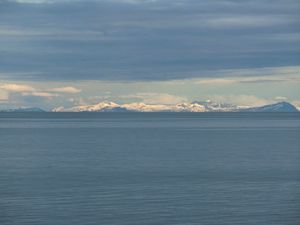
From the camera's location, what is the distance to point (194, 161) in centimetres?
9338

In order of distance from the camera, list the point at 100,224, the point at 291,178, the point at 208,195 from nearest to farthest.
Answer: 1. the point at 100,224
2. the point at 208,195
3. the point at 291,178

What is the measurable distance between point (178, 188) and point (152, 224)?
1656 centimetres

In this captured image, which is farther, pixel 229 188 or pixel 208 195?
pixel 229 188

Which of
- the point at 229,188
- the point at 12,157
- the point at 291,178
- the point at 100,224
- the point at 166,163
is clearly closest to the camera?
the point at 100,224

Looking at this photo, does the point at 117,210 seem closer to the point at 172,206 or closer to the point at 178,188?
the point at 172,206

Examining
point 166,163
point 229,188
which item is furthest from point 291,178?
point 166,163

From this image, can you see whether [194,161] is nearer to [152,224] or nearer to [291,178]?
[291,178]

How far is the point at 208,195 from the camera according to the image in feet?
195

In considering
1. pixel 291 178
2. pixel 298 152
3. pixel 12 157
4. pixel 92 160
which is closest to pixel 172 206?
pixel 291 178

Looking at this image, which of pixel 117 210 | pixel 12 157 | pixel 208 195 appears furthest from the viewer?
pixel 12 157

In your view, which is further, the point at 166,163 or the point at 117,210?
the point at 166,163

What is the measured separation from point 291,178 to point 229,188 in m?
11.6

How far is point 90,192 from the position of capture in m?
60.7

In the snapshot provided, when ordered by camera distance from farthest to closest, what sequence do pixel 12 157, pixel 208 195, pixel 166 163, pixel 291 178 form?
1. pixel 12 157
2. pixel 166 163
3. pixel 291 178
4. pixel 208 195
